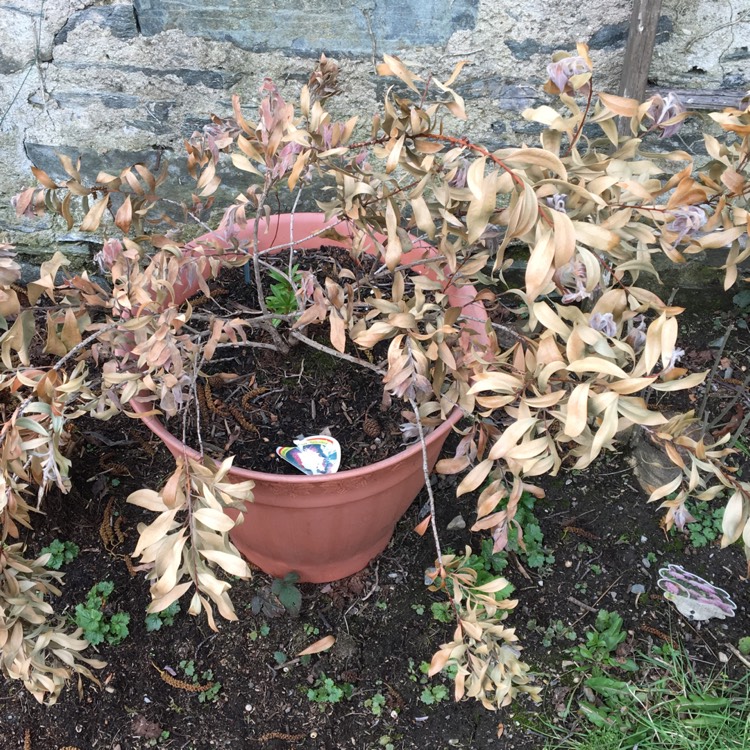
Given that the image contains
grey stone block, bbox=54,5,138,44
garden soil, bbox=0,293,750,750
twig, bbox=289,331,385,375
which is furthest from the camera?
grey stone block, bbox=54,5,138,44

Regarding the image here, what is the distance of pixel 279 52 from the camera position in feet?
6.68

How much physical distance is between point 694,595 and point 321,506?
1069 mm

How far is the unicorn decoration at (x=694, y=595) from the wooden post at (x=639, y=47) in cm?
137

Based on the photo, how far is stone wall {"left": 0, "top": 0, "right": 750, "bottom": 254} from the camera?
1973mm

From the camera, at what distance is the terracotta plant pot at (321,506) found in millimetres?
1462

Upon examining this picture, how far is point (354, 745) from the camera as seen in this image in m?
1.70

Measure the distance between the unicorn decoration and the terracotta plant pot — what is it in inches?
30.3

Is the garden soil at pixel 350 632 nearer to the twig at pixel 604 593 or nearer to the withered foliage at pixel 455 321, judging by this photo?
the twig at pixel 604 593

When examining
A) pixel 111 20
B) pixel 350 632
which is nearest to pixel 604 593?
pixel 350 632

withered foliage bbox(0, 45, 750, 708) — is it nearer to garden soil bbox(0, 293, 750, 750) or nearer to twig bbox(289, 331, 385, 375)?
twig bbox(289, 331, 385, 375)

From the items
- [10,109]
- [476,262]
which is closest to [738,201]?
[476,262]

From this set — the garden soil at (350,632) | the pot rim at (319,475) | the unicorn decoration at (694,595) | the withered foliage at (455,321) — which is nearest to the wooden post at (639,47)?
the withered foliage at (455,321)

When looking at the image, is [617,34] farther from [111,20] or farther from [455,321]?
[111,20]

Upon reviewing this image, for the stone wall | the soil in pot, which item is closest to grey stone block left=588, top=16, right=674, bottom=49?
the stone wall
